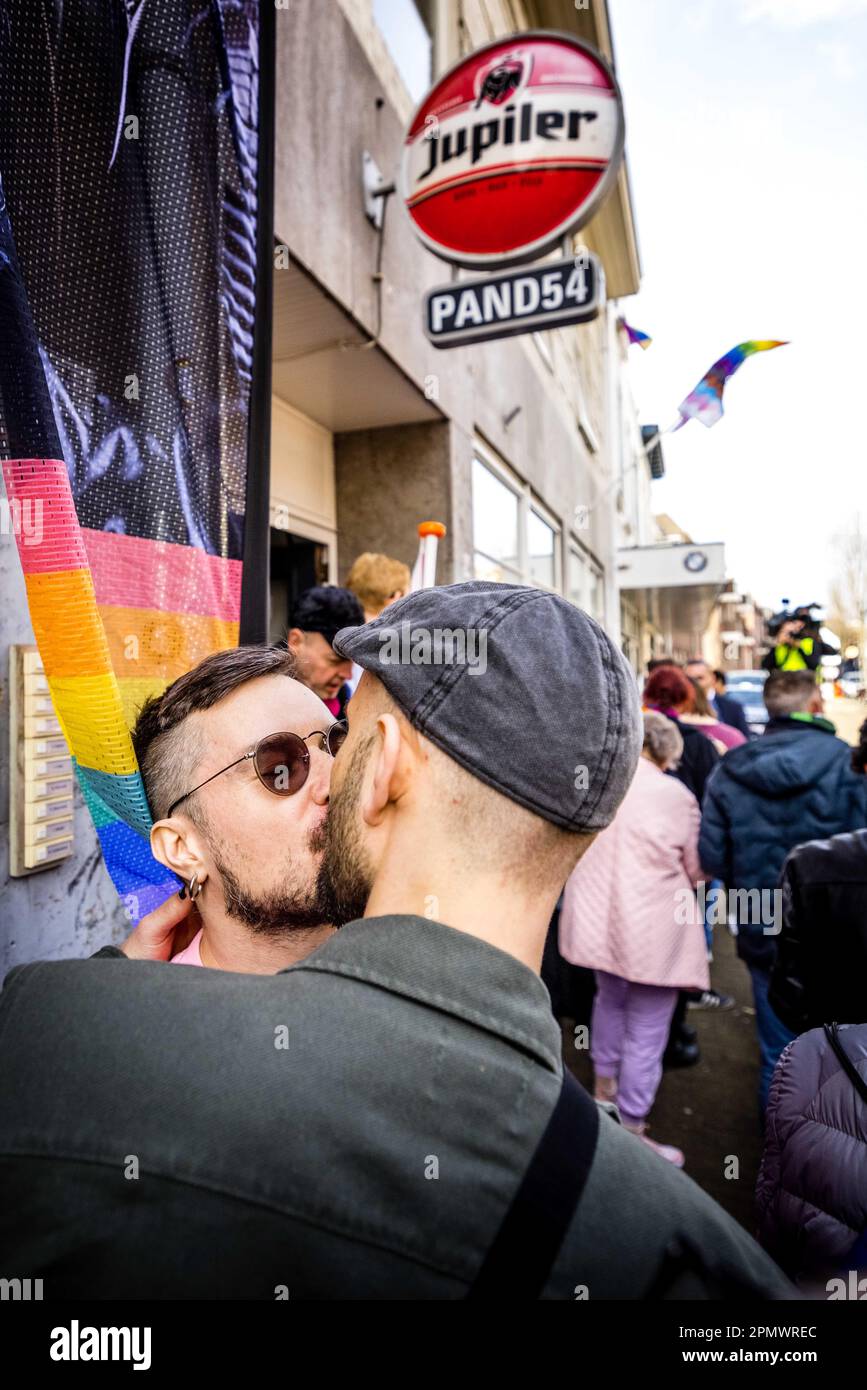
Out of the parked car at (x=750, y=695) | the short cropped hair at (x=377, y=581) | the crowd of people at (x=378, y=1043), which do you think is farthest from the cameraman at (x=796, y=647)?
the parked car at (x=750, y=695)

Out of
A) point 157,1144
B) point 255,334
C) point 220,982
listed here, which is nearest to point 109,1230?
point 157,1144

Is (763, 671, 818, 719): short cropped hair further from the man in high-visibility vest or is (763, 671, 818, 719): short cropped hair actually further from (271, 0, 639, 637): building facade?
(271, 0, 639, 637): building facade

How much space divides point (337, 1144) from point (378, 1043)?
10 centimetres

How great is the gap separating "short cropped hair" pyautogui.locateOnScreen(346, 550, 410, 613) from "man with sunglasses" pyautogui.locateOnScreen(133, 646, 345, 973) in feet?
7.86

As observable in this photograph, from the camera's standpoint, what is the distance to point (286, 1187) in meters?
0.71

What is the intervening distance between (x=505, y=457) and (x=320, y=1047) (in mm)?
7498

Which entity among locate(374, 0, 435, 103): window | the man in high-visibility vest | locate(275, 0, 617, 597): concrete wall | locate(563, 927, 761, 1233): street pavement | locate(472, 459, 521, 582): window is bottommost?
locate(563, 927, 761, 1233): street pavement

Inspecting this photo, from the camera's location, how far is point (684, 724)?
4980 millimetres

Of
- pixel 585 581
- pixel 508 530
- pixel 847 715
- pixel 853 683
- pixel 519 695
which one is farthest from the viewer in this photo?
pixel 853 683

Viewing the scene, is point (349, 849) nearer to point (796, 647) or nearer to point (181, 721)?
point (181, 721)

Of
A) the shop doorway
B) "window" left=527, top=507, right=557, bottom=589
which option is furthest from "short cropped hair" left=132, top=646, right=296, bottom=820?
"window" left=527, top=507, right=557, bottom=589

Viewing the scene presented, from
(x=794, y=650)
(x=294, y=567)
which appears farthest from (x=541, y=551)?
(x=294, y=567)

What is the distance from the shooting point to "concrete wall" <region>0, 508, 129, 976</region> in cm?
196
